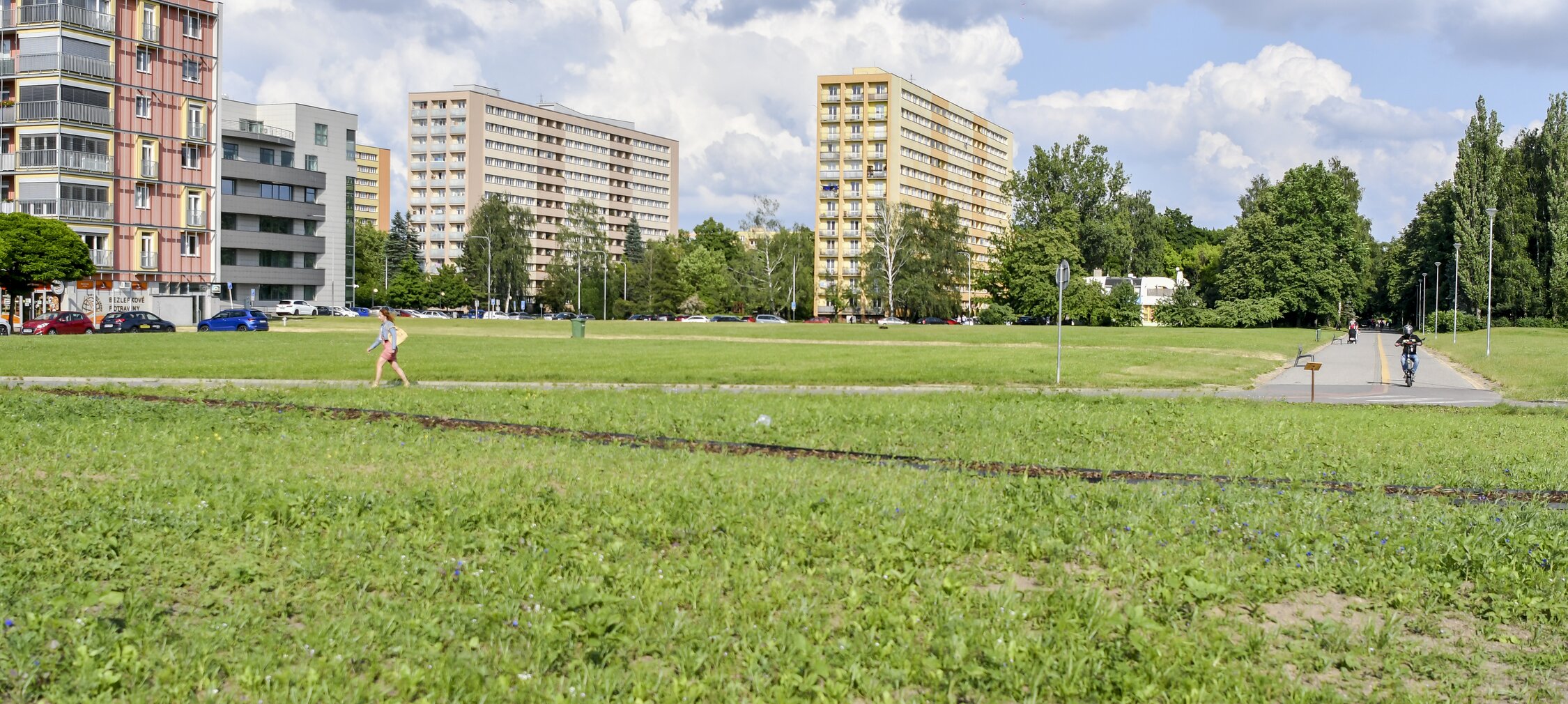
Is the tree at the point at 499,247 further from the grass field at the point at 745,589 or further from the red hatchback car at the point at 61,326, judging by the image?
the grass field at the point at 745,589

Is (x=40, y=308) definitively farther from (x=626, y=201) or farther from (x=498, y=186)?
(x=626, y=201)

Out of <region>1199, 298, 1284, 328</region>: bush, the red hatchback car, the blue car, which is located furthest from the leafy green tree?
the red hatchback car

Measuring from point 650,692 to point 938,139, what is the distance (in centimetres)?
16237

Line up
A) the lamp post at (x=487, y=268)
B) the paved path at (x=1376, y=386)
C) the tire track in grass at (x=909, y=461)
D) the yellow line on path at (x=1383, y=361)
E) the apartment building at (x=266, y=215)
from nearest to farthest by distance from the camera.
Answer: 1. the tire track in grass at (x=909, y=461)
2. the paved path at (x=1376, y=386)
3. the yellow line on path at (x=1383, y=361)
4. the apartment building at (x=266, y=215)
5. the lamp post at (x=487, y=268)

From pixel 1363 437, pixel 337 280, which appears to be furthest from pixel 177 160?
pixel 1363 437

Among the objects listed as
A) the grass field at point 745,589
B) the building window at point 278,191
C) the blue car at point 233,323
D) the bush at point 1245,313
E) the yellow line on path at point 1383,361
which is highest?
the building window at point 278,191

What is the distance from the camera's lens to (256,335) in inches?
2050

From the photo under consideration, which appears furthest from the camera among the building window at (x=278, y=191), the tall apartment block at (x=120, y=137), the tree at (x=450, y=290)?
the tree at (x=450, y=290)

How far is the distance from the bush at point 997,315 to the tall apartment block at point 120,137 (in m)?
68.3

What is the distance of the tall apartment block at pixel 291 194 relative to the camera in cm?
9662

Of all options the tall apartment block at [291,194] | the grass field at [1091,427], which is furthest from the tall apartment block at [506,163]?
the grass field at [1091,427]

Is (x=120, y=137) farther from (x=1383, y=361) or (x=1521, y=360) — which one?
(x=1521, y=360)

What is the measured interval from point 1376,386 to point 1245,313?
260 feet

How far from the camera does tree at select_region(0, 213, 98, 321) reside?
197 ft
